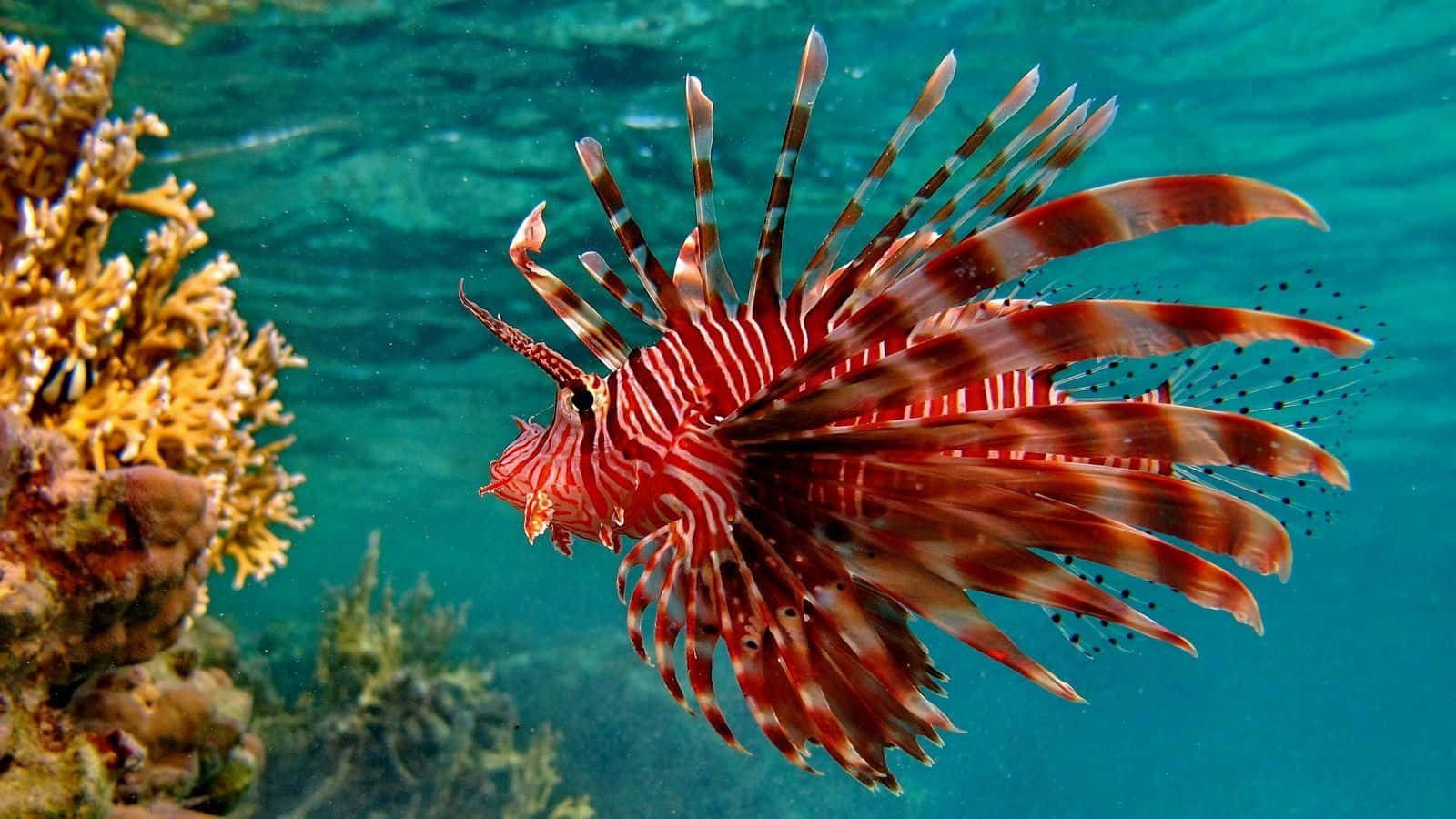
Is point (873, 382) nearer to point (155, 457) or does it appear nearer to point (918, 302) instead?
point (918, 302)

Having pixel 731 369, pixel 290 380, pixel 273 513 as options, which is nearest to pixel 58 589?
pixel 273 513

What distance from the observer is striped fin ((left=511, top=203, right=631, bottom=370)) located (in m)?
2.42

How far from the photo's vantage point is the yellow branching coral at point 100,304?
2.85m

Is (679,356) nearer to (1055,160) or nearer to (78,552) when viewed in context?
(1055,160)

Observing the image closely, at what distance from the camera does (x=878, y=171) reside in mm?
2240

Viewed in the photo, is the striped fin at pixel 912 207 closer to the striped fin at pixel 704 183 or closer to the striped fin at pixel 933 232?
the striped fin at pixel 933 232

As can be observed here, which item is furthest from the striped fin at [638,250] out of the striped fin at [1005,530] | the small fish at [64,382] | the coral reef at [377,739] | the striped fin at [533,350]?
the coral reef at [377,739]

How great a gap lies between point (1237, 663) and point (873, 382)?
92.6 m

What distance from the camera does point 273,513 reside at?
12.5ft

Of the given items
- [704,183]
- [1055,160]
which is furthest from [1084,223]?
[704,183]

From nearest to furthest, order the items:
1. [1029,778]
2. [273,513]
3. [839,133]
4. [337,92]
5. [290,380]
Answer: [273,513] → [337,92] → [839,133] → [290,380] → [1029,778]

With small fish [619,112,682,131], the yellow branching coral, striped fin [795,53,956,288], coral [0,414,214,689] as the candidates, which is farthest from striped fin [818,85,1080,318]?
small fish [619,112,682,131]

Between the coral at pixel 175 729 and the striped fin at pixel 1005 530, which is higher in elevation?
the striped fin at pixel 1005 530

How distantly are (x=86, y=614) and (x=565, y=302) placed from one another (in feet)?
5.51
